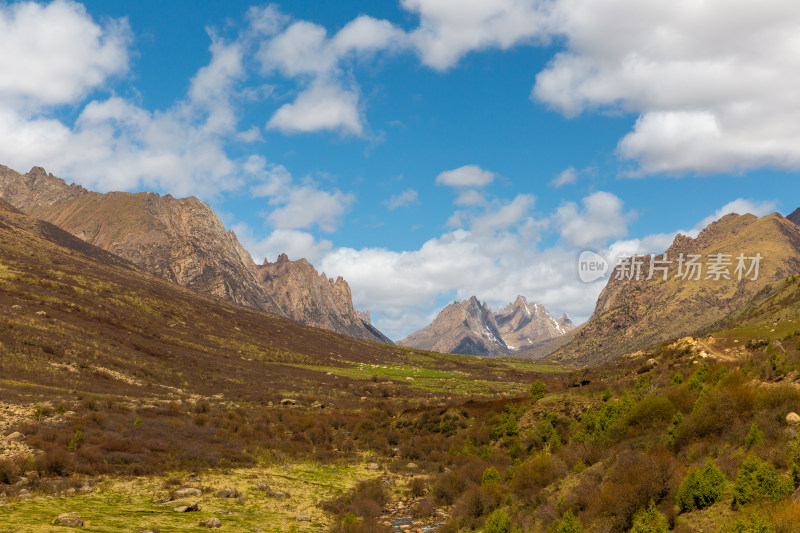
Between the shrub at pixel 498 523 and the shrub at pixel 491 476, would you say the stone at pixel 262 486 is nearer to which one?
the shrub at pixel 491 476

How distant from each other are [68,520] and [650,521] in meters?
17.3

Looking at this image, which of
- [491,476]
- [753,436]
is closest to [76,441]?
[491,476]

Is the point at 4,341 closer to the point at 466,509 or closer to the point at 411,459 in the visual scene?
the point at 411,459

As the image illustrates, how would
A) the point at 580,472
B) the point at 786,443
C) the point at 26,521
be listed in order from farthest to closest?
1. the point at 580,472
2. the point at 26,521
3. the point at 786,443

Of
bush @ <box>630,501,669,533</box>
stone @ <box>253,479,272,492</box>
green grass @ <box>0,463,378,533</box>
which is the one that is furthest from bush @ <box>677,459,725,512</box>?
stone @ <box>253,479,272,492</box>

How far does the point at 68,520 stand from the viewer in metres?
15.6

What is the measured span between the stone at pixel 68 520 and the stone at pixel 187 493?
5221 mm

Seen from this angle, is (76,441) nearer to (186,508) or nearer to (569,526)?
(186,508)

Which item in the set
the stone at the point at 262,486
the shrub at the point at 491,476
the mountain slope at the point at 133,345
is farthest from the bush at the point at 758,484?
the mountain slope at the point at 133,345

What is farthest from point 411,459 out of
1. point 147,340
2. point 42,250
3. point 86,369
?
point 42,250

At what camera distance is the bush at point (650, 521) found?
1144cm

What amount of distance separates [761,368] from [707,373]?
8.11 feet

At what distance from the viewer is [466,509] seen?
1933 centimetres

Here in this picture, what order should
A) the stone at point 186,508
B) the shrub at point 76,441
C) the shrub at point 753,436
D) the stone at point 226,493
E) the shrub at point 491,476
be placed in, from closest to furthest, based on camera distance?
the shrub at point 753,436 < the stone at point 186,508 < the shrub at point 491,476 < the stone at point 226,493 < the shrub at point 76,441
